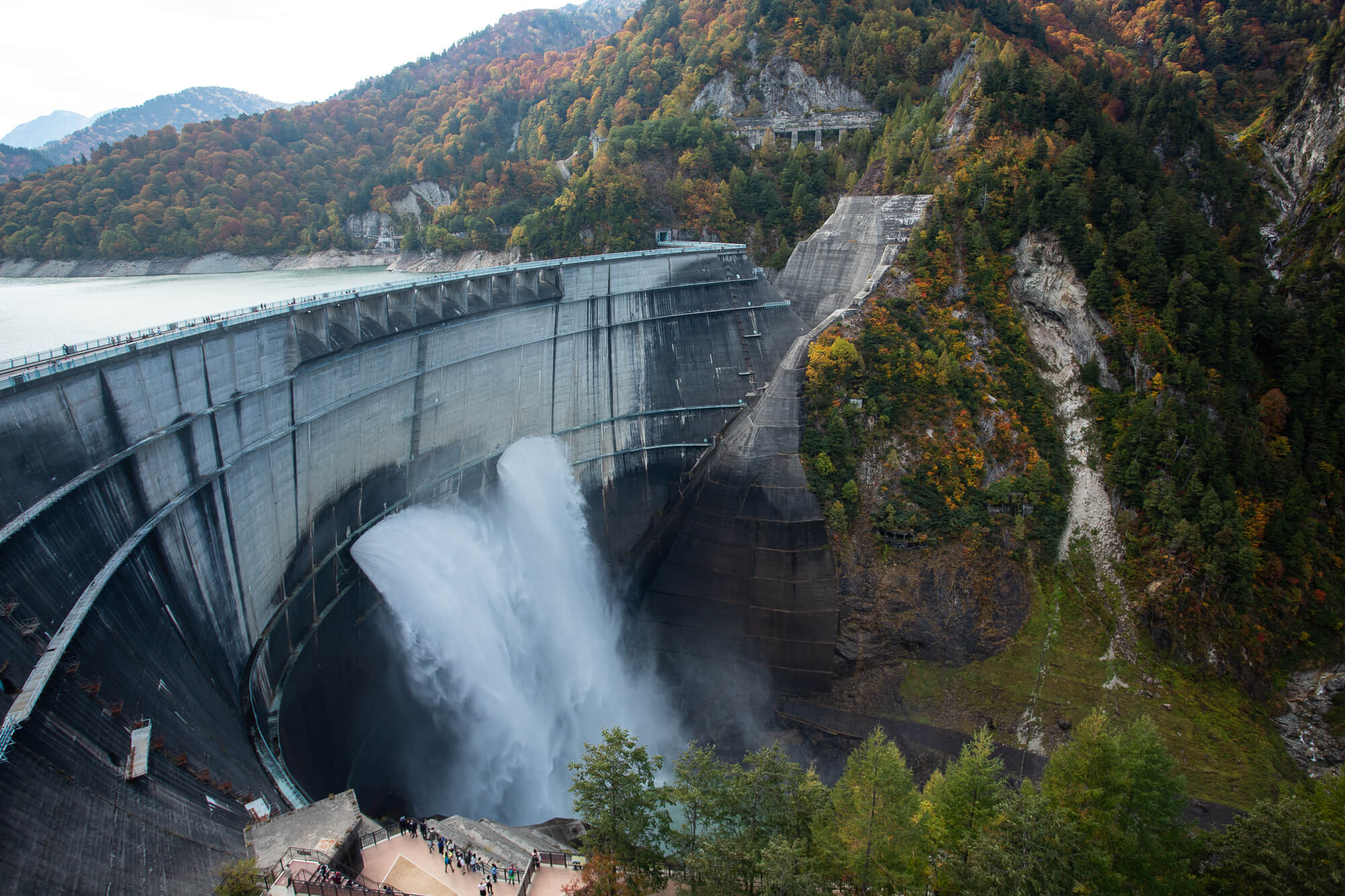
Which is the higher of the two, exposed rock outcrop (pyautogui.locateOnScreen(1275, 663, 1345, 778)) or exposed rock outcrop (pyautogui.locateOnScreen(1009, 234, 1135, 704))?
exposed rock outcrop (pyautogui.locateOnScreen(1009, 234, 1135, 704))

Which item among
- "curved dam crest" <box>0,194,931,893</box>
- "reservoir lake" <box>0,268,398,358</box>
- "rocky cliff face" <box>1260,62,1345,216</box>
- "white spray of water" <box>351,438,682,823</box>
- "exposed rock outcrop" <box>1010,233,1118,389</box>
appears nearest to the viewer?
"curved dam crest" <box>0,194,931,893</box>

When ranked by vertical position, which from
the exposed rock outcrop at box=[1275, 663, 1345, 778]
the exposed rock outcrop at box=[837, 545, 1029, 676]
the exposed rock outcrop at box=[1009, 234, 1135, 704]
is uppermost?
the exposed rock outcrop at box=[1009, 234, 1135, 704]

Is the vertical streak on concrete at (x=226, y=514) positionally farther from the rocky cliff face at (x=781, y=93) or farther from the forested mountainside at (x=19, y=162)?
the forested mountainside at (x=19, y=162)

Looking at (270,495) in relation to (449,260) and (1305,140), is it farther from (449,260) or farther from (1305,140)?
(1305,140)

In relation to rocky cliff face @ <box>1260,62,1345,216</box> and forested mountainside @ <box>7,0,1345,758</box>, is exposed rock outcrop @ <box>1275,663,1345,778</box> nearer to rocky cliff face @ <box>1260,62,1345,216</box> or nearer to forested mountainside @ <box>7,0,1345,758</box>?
forested mountainside @ <box>7,0,1345,758</box>

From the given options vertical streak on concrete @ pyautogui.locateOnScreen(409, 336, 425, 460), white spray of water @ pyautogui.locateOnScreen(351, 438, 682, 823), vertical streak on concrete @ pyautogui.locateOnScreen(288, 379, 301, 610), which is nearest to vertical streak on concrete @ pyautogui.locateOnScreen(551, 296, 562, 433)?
white spray of water @ pyautogui.locateOnScreen(351, 438, 682, 823)

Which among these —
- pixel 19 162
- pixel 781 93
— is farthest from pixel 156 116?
pixel 781 93
